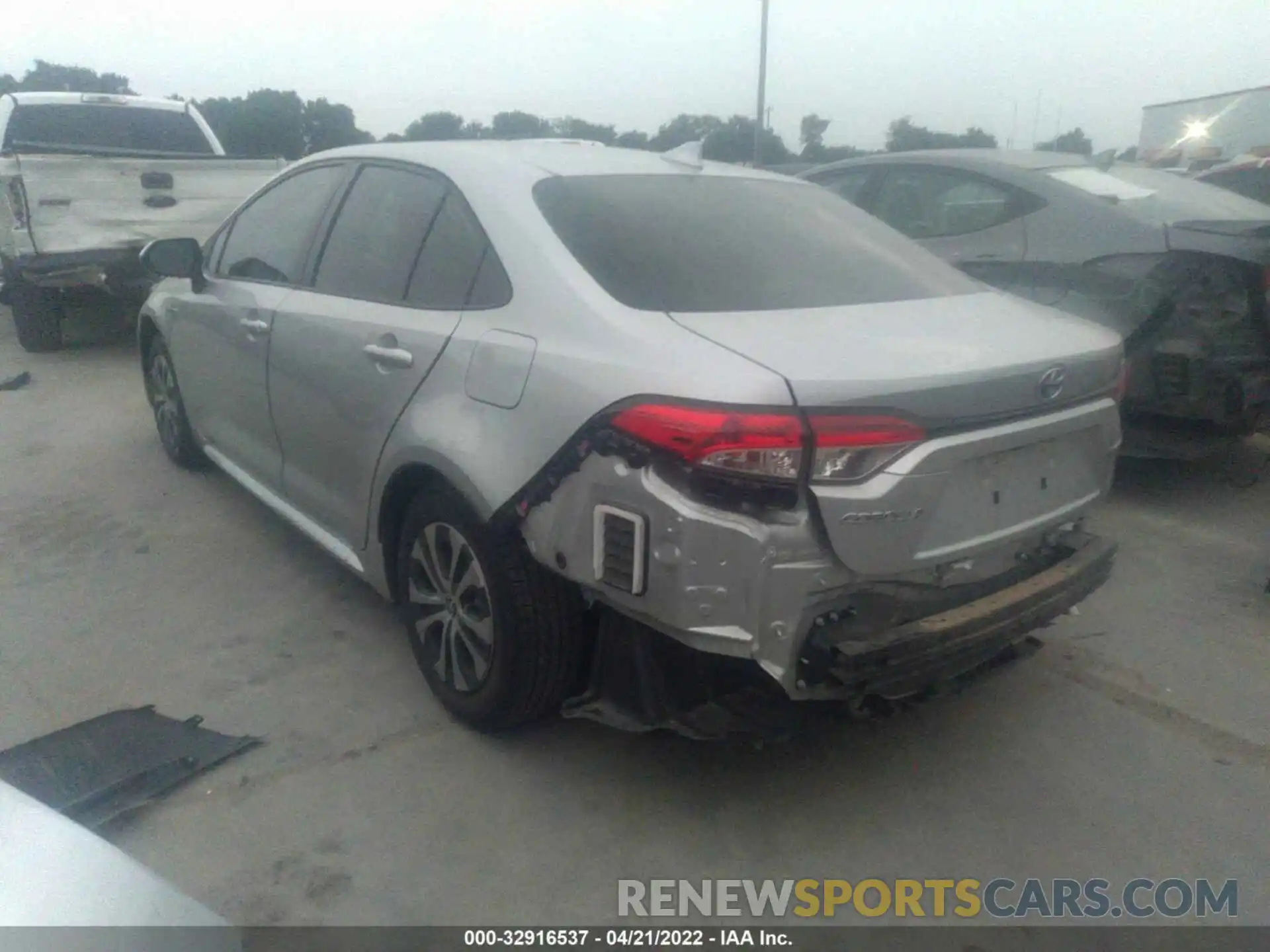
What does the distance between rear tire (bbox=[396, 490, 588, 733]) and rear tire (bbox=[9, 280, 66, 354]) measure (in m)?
6.85

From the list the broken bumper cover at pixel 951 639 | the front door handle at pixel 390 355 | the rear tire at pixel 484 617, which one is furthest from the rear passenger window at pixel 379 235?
the broken bumper cover at pixel 951 639

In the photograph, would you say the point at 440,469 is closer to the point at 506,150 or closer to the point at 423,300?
the point at 423,300

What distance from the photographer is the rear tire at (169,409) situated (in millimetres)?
5147

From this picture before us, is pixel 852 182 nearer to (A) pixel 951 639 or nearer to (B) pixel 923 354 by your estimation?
(B) pixel 923 354

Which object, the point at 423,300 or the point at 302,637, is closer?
the point at 423,300

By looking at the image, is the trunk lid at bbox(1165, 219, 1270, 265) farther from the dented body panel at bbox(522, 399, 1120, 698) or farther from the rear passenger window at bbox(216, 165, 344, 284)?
the rear passenger window at bbox(216, 165, 344, 284)

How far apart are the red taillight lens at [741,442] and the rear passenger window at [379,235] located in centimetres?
136

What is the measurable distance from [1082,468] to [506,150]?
6.50 ft

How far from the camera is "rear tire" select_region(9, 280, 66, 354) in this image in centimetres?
849

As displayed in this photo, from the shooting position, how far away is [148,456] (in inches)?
227

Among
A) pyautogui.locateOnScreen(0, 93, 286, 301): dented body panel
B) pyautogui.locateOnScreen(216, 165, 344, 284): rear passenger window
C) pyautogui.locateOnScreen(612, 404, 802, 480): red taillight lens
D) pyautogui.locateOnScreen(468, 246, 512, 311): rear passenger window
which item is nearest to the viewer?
pyautogui.locateOnScreen(612, 404, 802, 480): red taillight lens

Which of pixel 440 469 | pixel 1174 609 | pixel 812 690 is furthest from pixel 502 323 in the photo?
pixel 1174 609

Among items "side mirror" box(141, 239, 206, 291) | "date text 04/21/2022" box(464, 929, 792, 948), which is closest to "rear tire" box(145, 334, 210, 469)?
"side mirror" box(141, 239, 206, 291)

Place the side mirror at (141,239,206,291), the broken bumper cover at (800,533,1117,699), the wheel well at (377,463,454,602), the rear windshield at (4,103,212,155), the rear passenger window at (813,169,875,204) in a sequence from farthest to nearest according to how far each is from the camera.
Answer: the rear windshield at (4,103,212,155)
the rear passenger window at (813,169,875,204)
the side mirror at (141,239,206,291)
the wheel well at (377,463,454,602)
the broken bumper cover at (800,533,1117,699)
